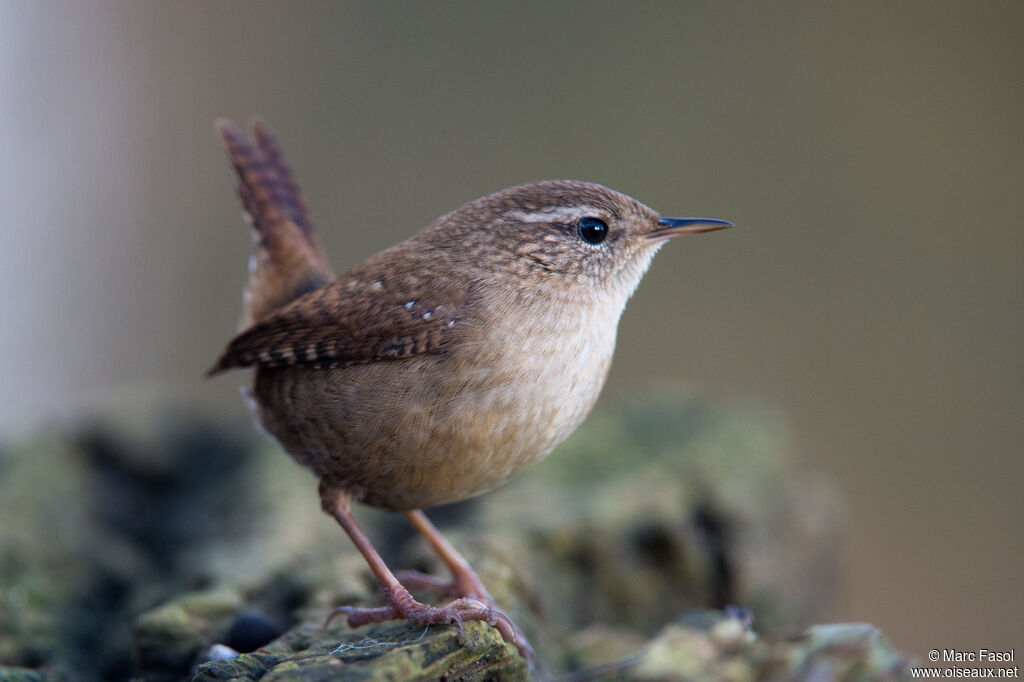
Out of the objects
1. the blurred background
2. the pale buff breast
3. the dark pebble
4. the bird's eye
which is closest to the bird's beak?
the bird's eye

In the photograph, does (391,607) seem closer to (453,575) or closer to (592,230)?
(453,575)

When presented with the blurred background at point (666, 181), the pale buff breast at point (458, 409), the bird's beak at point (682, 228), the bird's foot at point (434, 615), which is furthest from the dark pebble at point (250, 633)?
the blurred background at point (666, 181)

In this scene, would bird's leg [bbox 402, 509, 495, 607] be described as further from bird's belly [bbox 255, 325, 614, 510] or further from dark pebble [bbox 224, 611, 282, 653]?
dark pebble [bbox 224, 611, 282, 653]

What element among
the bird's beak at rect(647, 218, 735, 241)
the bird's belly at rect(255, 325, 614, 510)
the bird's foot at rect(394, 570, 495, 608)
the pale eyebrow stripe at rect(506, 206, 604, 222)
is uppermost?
the pale eyebrow stripe at rect(506, 206, 604, 222)

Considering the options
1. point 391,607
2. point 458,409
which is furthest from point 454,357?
point 391,607

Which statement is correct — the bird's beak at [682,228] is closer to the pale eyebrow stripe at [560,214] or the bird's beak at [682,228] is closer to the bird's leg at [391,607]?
the pale eyebrow stripe at [560,214]

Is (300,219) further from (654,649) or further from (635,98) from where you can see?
(635,98)

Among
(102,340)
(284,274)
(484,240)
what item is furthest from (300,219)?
(102,340)
